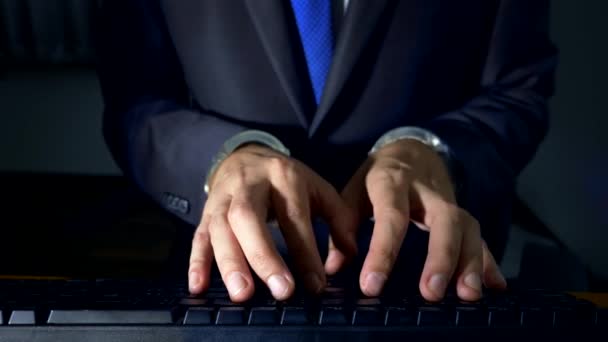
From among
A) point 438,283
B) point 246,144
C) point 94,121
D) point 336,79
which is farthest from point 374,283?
point 94,121

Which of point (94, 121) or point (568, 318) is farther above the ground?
point (568, 318)

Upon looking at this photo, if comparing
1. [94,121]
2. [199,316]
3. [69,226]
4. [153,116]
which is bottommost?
[94,121]

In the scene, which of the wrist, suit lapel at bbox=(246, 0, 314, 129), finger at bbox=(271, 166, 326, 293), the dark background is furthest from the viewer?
the dark background

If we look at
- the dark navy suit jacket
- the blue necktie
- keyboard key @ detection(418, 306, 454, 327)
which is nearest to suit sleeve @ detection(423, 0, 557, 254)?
the dark navy suit jacket

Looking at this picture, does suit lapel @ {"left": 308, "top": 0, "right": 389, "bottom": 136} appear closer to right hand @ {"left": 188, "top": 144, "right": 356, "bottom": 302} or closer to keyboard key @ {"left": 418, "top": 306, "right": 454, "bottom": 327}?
right hand @ {"left": 188, "top": 144, "right": 356, "bottom": 302}

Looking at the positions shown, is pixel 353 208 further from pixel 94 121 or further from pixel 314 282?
pixel 94 121

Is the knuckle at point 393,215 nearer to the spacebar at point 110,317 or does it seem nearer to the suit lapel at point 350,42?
the spacebar at point 110,317

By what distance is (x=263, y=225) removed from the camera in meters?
0.43

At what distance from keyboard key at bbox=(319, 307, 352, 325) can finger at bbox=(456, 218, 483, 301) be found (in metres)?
0.08

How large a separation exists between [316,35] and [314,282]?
16.0 inches

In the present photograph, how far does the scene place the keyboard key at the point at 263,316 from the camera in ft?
1.02

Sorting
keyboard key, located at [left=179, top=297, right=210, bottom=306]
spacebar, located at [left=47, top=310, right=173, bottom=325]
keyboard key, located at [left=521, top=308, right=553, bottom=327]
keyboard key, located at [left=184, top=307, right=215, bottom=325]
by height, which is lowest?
keyboard key, located at [left=179, top=297, right=210, bottom=306]

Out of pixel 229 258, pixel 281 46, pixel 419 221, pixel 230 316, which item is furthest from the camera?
pixel 281 46

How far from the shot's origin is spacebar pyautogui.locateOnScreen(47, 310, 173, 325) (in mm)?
315
